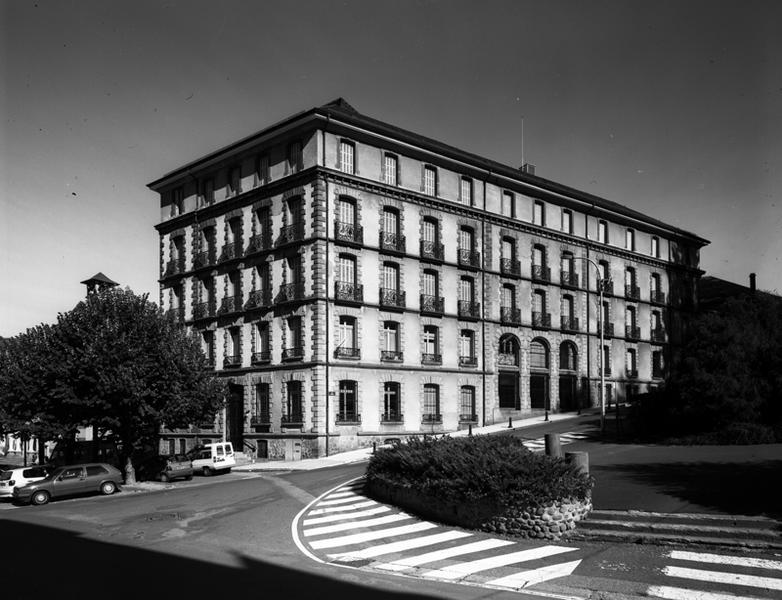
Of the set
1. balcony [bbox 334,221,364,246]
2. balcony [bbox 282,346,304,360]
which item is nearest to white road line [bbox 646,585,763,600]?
balcony [bbox 282,346,304,360]

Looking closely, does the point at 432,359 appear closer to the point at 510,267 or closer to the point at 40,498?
the point at 510,267

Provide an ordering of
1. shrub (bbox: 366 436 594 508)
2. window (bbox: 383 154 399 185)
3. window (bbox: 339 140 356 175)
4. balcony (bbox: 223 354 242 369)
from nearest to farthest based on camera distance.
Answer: shrub (bbox: 366 436 594 508), window (bbox: 339 140 356 175), window (bbox: 383 154 399 185), balcony (bbox: 223 354 242 369)

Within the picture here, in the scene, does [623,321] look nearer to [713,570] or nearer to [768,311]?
[768,311]

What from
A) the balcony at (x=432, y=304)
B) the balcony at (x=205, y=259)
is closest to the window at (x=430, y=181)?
the balcony at (x=432, y=304)

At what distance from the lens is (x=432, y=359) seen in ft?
150

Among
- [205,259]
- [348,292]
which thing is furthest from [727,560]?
[205,259]

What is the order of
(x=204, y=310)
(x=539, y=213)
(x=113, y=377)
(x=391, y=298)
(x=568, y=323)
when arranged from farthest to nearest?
(x=568, y=323), (x=539, y=213), (x=204, y=310), (x=391, y=298), (x=113, y=377)

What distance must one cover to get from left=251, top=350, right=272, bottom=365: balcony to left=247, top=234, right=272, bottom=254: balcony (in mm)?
6517

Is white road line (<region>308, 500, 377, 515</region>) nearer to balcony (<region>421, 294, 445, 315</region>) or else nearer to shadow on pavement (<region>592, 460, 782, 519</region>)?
shadow on pavement (<region>592, 460, 782, 519</region>)

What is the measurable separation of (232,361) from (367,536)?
31945mm

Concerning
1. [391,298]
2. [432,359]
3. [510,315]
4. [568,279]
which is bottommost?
[432,359]

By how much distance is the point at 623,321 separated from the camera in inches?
2370

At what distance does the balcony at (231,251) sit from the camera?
4709cm

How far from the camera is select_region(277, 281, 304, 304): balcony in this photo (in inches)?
1646
